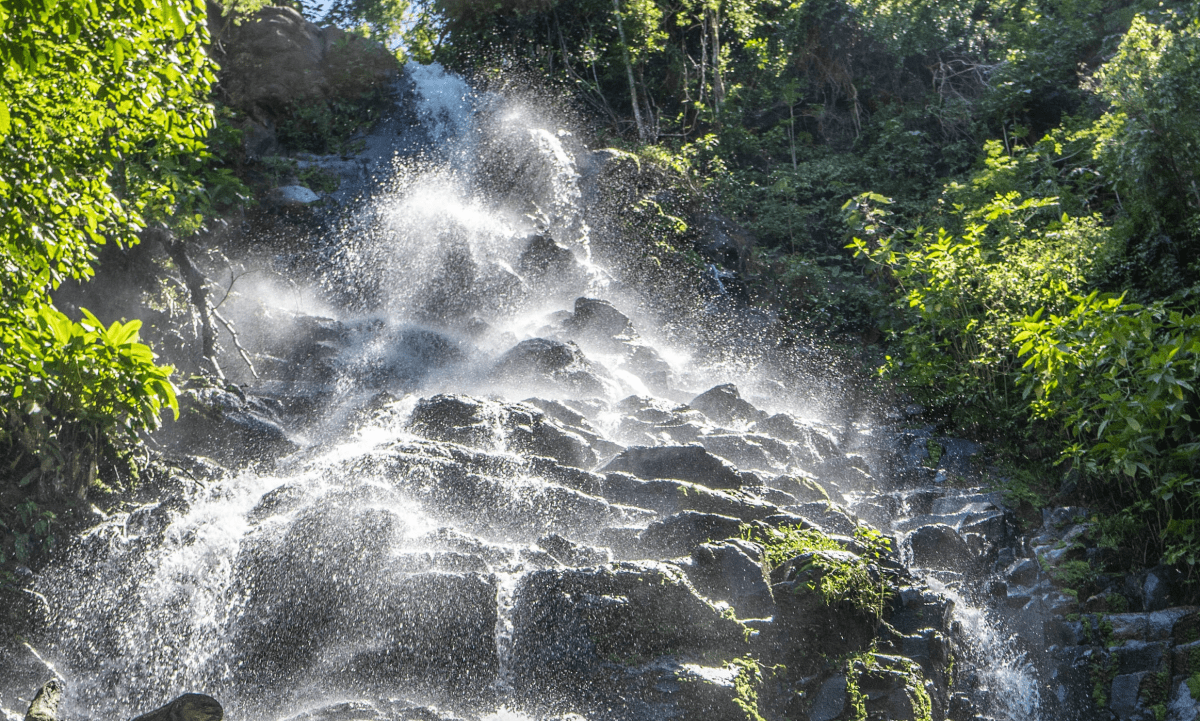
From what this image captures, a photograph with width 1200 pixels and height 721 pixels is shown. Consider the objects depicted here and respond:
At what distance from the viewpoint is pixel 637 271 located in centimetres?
1817

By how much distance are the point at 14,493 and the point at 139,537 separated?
1.29m

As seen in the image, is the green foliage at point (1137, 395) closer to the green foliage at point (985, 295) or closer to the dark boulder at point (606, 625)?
the green foliage at point (985, 295)

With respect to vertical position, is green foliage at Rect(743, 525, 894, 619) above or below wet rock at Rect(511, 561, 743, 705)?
above

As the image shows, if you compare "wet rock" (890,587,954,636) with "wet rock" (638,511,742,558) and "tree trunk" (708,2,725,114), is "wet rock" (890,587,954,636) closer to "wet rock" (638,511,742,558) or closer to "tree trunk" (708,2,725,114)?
"wet rock" (638,511,742,558)

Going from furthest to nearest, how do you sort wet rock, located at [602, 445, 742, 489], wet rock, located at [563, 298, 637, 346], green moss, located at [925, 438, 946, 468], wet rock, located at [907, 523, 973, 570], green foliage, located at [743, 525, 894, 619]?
1. wet rock, located at [563, 298, 637, 346]
2. green moss, located at [925, 438, 946, 468]
3. wet rock, located at [602, 445, 742, 489]
4. wet rock, located at [907, 523, 973, 570]
5. green foliage, located at [743, 525, 894, 619]

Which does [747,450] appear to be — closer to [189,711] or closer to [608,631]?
[608,631]

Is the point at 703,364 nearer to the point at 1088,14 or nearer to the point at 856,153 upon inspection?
the point at 856,153

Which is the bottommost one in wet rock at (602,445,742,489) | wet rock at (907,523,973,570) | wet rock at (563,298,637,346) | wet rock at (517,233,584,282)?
wet rock at (907,523,973,570)

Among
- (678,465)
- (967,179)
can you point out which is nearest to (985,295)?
(678,465)

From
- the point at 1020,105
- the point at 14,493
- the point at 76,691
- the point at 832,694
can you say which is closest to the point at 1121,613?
the point at 832,694

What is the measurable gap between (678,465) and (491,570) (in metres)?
2.67

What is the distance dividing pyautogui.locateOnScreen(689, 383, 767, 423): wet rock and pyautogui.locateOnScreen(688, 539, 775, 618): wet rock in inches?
166

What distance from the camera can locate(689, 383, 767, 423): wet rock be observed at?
12.4 metres

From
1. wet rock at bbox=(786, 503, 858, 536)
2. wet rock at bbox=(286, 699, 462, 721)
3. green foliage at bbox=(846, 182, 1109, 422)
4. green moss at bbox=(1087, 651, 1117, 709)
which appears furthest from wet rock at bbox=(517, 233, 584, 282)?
green moss at bbox=(1087, 651, 1117, 709)
